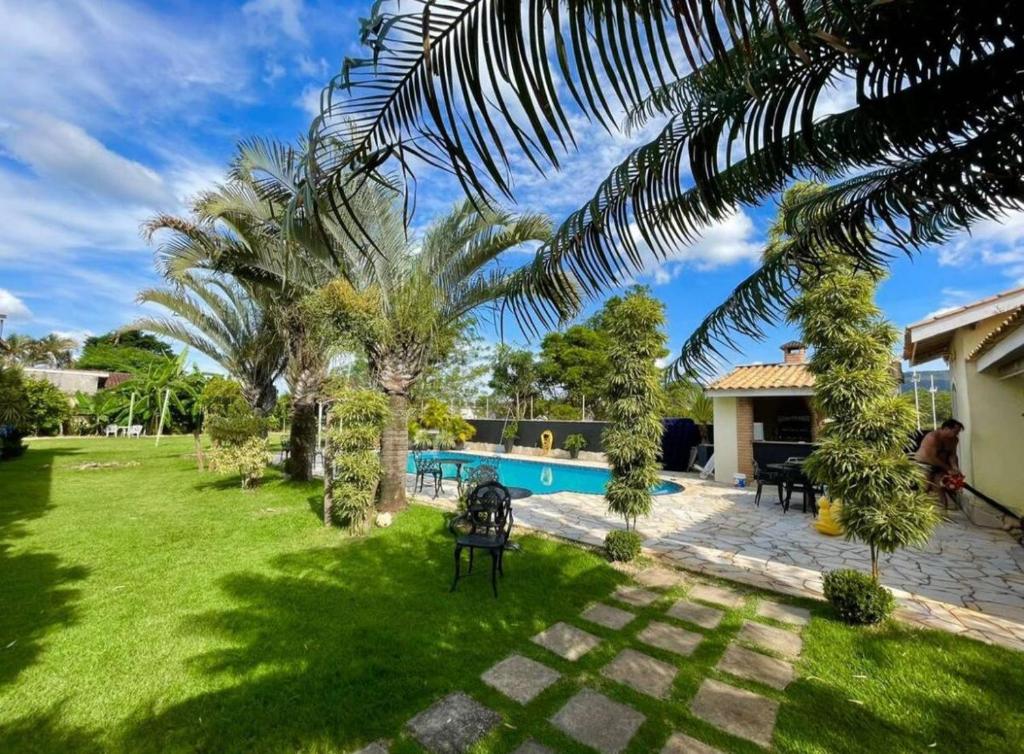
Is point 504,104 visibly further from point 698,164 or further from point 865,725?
point 865,725

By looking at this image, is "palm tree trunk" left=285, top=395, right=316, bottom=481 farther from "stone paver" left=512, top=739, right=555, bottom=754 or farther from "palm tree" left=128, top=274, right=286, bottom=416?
"stone paver" left=512, top=739, right=555, bottom=754

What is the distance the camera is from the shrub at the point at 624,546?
5.75m

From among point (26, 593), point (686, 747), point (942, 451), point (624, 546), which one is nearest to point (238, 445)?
point (26, 593)

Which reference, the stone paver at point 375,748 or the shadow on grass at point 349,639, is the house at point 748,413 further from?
the stone paver at point 375,748

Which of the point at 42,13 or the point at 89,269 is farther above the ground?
the point at 89,269

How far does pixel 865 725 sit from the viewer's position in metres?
2.78

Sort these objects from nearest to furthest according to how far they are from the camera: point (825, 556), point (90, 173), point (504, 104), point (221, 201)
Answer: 1. point (504, 104)
2. point (825, 556)
3. point (221, 201)
4. point (90, 173)

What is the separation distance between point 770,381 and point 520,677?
12.0 metres

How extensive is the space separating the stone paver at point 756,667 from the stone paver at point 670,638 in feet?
0.87

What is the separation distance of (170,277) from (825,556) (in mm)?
12099

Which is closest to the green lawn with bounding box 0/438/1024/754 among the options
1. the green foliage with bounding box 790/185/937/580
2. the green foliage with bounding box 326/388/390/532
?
the green foliage with bounding box 326/388/390/532

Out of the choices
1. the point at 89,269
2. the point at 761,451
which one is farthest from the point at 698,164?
the point at 89,269

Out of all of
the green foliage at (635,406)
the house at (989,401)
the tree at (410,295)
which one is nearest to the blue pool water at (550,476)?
the tree at (410,295)

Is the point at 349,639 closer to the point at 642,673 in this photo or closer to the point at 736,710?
the point at 642,673
